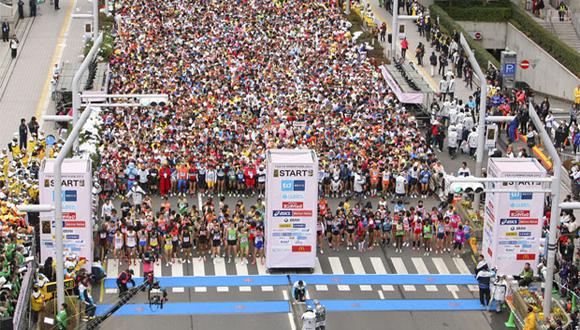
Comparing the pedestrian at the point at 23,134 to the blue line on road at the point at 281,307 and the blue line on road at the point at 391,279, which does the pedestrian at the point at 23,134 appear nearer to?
the blue line on road at the point at 281,307

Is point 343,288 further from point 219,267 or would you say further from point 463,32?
point 463,32

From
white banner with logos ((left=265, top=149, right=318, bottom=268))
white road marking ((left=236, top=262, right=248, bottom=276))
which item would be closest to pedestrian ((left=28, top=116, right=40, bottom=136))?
white road marking ((left=236, top=262, right=248, bottom=276))

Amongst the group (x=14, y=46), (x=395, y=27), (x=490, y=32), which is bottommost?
(x=490, y=32)

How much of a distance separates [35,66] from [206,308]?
100ft

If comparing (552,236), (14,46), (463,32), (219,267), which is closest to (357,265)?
(219,267)

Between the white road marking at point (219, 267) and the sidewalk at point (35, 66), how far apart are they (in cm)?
1549

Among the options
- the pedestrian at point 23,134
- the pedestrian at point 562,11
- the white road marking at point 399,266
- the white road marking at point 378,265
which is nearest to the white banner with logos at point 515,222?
the white road marking at point 399,266

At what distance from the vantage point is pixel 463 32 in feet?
263

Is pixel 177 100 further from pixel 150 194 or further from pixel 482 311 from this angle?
pixel 482 311

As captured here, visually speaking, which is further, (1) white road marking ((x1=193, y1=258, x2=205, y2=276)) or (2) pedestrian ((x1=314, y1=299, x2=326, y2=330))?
(1) white road marking ((x1=193, y1=258, x2=205, y2=276))

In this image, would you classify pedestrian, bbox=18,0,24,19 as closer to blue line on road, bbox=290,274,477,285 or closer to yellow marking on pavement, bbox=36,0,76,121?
yellow marking on pavement, bbox=36,0,76,121

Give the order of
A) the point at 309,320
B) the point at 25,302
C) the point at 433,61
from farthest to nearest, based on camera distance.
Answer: the point at 433,61
the point at 309,320
the point at 25,302

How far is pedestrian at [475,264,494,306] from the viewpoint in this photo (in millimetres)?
47531

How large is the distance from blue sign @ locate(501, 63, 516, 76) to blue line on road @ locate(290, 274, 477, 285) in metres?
23.0
